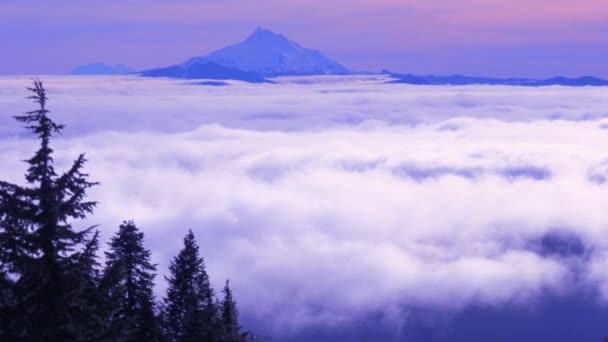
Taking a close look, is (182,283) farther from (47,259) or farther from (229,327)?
(47,259)

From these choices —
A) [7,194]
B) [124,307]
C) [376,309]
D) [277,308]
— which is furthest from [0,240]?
[376,309]

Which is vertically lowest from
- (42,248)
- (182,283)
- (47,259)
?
(182,283)

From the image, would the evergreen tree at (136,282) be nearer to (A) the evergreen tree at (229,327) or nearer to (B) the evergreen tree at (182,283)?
(B) the evergreen tree at (182,283)

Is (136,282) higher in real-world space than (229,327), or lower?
higher

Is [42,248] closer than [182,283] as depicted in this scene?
Yes

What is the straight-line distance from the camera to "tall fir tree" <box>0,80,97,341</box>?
12570mm

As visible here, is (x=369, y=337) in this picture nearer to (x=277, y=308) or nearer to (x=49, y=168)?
(x=277, y=308)

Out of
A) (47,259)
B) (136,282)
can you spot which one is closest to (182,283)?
(136,282)

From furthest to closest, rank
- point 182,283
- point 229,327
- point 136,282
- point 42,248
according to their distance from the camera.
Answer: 1. point 182,283
2. point 136,282
3. point 229,327
4. point 42,248

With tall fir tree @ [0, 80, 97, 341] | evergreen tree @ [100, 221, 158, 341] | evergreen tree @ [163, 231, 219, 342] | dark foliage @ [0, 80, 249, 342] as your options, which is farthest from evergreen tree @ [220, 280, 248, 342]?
evergreen tree @ [100, 221, 158, 341]

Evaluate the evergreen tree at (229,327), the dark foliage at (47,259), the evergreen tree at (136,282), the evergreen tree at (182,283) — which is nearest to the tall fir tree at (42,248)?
the dark foliage at (47,259)

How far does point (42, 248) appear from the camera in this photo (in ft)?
42.1

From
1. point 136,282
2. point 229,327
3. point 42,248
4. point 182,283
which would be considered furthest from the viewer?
point 182,283

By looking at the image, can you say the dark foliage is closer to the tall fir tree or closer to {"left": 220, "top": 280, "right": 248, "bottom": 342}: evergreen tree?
the tall fir tree
